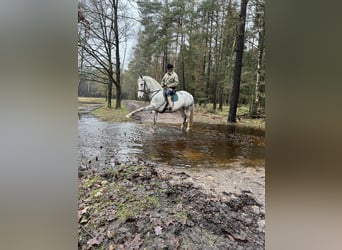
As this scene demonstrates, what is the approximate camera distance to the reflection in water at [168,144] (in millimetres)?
1607

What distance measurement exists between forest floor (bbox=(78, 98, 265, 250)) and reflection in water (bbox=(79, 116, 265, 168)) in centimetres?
6

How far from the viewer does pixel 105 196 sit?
161cm

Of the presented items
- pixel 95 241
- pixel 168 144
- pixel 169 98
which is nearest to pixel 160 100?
pixel 169 98

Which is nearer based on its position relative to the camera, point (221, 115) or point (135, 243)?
point (135, 243)

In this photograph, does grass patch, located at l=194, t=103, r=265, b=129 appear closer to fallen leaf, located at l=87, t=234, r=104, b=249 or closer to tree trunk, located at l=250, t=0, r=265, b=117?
tree trunk, located at l=250, t=0, r=265, b=117

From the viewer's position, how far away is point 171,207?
5.17 feet

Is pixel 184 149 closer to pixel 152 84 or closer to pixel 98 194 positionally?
pixel 152 84

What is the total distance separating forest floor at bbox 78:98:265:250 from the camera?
152 centimetres

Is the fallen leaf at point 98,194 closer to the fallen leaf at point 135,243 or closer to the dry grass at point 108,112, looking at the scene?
the fallen leaf at point 135,243

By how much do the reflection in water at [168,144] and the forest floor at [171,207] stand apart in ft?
0.19

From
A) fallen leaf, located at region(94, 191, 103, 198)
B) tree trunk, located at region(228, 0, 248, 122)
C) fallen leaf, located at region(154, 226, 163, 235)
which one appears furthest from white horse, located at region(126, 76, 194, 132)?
fallen leaf, located at region(154, 226, 163, 235)

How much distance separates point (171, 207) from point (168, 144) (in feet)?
1.31
